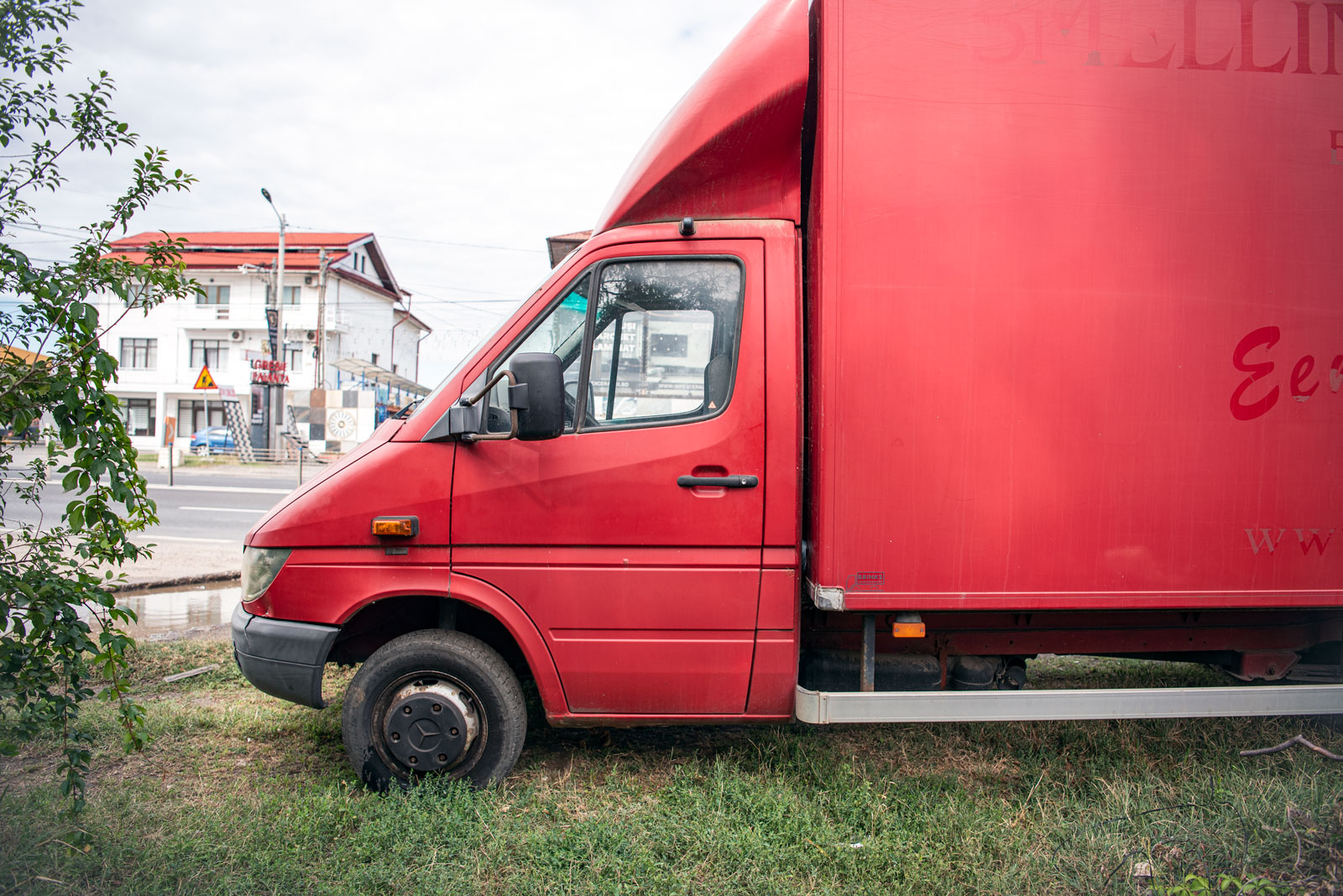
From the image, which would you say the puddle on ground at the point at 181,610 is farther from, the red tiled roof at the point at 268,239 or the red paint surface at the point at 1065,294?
the red tiled roof at the point at 268,239

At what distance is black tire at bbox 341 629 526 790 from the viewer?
3223mm

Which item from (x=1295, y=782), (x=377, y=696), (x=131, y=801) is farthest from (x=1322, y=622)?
(x=131, y=801)

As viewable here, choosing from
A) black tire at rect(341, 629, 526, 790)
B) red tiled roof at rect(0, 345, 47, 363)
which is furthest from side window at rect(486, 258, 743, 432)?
red tiled roof at rect(0, 345, 47, 363)

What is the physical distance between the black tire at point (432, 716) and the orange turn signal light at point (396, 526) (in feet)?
1.57

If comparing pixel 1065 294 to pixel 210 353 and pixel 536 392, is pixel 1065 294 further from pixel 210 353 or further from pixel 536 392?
pixel 210 353

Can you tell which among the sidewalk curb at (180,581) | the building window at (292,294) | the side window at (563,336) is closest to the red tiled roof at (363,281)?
the building window at (292,294)

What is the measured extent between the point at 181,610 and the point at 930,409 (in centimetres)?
698

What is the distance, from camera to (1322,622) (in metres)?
3.54

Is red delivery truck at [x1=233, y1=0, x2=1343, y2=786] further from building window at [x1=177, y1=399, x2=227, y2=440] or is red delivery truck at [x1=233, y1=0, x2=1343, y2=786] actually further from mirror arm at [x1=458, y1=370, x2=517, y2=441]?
building window at [x1=177, y1=399, x2=227, y2=440]

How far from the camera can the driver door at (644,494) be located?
3143 millimetres

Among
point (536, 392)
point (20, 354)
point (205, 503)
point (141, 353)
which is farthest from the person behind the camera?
point (141, 353)

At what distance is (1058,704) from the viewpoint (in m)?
3.17

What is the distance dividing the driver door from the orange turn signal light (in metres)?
0.17

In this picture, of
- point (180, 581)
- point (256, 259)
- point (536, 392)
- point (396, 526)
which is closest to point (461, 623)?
point (396, 526)
